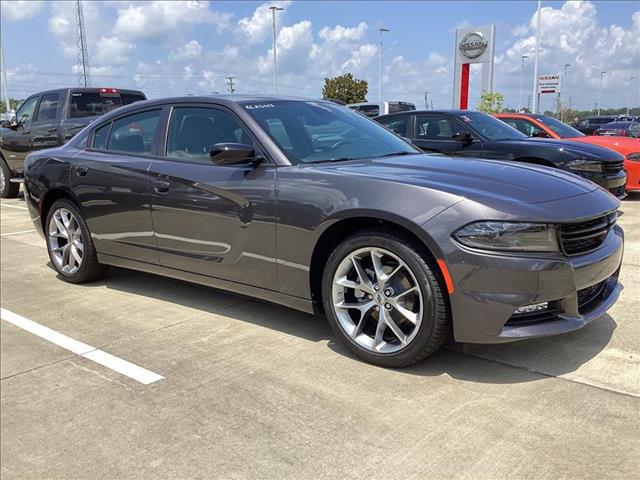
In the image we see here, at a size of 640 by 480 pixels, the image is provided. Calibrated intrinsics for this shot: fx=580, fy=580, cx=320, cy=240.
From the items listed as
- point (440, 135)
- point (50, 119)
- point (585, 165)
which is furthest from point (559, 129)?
point (50, 119)

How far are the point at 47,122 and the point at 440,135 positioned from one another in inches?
279

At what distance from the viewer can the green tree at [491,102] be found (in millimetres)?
26580

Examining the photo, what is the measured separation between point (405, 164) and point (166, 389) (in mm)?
1958

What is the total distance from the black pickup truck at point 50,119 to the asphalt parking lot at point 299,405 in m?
7.08

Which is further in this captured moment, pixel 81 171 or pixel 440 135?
pixel 440 135

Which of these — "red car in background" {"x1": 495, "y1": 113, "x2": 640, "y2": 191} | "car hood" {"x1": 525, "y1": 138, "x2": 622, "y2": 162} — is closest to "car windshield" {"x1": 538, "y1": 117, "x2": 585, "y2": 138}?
"red car in background" {"x1": 495, "y1": 113, "x2": 640, "y2": 191}

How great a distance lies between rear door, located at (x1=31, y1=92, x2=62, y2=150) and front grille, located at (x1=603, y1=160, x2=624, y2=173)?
8842 millimetres

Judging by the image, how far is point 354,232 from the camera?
3391mm

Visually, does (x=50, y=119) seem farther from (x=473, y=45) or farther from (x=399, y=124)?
(x=473, y=45)

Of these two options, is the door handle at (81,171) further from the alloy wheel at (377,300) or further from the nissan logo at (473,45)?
the nissan logo at (473,45)

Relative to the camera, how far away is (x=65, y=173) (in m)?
5.12

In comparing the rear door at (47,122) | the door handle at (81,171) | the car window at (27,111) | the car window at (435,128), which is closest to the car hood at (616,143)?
the car window at (435,128)

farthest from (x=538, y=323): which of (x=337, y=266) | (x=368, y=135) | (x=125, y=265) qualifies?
(x=125, y=265)

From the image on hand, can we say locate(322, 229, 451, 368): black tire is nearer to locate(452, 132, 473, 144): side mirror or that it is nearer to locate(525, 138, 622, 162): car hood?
locate(452, 132, 473, 144): side mirror
